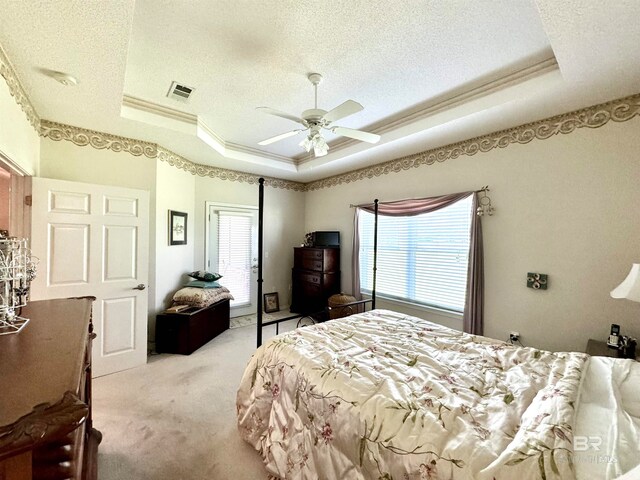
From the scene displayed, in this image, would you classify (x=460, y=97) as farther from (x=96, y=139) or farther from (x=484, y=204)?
(x=96, y=139)

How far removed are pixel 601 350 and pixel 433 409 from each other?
1982mm

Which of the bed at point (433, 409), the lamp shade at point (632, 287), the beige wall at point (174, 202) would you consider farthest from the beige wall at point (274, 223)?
the lamp shade at point (632, 287)

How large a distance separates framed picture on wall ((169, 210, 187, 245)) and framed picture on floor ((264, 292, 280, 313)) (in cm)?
179

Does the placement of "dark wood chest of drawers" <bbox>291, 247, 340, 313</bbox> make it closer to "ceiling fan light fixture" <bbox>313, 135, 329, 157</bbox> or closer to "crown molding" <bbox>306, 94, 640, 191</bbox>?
"crown molding" <bbox>306, 94, 640, 191</bbox>

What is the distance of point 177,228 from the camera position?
3949 mm

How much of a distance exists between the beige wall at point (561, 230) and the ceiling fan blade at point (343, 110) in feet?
6.44

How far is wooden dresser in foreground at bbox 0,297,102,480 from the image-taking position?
Result: 22.9 inches

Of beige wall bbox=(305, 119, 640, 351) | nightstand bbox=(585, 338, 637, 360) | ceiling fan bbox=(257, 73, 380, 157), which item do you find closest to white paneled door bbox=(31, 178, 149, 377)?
ceiling fan bbox=(257, 73, 380, 157)

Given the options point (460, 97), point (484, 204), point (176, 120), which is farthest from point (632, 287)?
point (176, 120)

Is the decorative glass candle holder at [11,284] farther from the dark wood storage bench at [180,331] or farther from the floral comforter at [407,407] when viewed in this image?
the dark wood storage bench at [180,331]

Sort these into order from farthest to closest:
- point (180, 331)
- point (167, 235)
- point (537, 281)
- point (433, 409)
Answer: point (167, 235) → point (180, 331) → point (537, 281) → point (433, 409)

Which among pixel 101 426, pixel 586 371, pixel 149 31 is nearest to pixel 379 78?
pixel 149 31

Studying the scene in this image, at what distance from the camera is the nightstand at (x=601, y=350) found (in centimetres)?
213

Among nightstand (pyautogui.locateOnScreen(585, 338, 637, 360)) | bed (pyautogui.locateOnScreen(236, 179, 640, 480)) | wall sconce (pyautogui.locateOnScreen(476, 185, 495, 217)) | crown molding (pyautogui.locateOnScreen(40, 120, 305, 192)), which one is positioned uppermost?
crown molding (pyautogui.locateOnScreen(40, 120, 305, 192))
